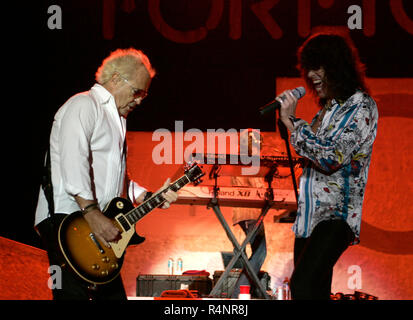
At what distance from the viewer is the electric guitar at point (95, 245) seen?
213 centimetres

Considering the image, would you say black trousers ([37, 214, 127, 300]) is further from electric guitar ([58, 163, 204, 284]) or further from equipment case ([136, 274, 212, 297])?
equipment case ([136, 274, 212, 297])

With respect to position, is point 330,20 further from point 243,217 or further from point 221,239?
point 221,239

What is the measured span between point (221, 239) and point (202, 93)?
70.5 inches

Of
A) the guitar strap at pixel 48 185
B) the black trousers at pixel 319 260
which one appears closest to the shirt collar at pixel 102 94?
the guitar strap at pixel 48 185

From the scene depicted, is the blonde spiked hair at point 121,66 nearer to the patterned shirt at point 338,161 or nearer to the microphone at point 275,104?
the microphone at point 275,104

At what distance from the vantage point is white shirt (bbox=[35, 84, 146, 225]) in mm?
2160

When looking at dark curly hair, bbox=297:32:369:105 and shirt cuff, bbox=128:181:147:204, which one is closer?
dark curly hair, bbox=297:32:369:105

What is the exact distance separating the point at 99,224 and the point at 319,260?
3.20 feet

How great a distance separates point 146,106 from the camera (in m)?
5.72

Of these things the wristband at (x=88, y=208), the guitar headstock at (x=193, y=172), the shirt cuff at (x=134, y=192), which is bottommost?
the wristband at (x=88, y=208)

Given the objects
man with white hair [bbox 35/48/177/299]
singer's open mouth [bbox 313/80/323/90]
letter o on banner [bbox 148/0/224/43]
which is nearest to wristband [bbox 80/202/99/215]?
man with white hair [bbox 35/48/177/299]
